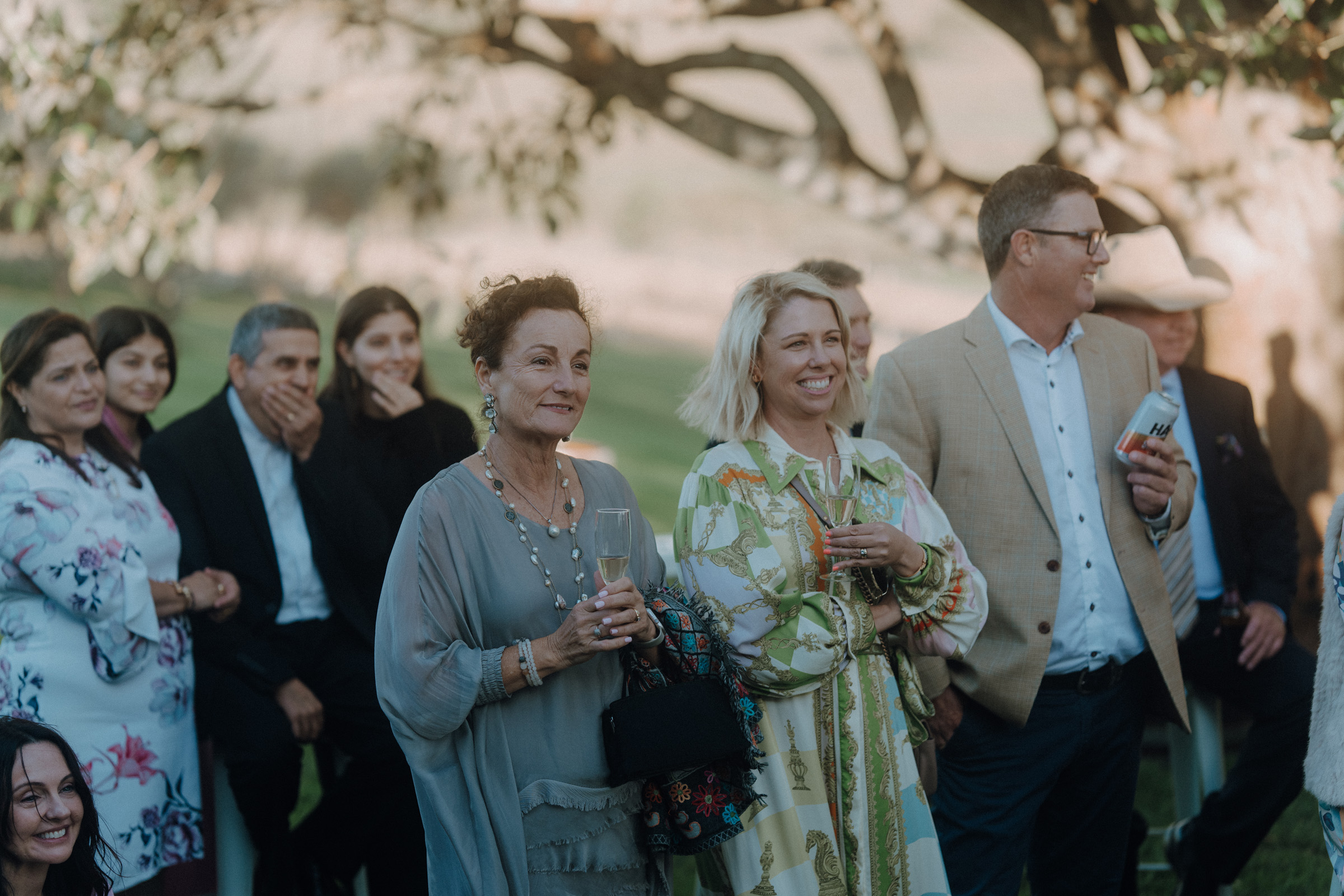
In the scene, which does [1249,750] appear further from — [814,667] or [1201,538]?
[814,667]

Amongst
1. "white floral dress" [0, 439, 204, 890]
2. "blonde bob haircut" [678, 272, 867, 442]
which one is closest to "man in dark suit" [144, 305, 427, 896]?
"white floral dress" [0, 439, 204, 890]

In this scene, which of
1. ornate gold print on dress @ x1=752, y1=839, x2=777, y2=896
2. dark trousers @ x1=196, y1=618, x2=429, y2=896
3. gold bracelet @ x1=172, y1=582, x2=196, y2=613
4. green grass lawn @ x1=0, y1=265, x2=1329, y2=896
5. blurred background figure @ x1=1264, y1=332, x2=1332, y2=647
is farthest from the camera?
green grass lawn @ x1=0, y1=265, x2=1329, y2=896

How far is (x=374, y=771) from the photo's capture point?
368 cm

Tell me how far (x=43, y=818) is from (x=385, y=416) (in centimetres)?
182

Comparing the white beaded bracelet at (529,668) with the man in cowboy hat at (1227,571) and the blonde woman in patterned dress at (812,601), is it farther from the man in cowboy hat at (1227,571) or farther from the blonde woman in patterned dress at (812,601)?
the man in cowboy hat at (1227,571)

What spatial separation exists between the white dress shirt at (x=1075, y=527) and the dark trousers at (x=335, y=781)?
2095 mm

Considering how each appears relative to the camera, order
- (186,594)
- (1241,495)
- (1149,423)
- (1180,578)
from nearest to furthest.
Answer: (1149,423)
(186,594)
(1180,578)
(1241,495)

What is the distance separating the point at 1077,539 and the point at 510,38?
4.35 m

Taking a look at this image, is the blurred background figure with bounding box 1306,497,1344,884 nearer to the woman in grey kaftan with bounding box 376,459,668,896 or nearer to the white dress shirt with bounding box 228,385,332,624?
the woman in grey kaftan with bounding box 376,459,668,896

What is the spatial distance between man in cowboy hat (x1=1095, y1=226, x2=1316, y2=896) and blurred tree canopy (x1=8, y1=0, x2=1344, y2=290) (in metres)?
0.76

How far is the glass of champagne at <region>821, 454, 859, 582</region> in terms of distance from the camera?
2.48 metres

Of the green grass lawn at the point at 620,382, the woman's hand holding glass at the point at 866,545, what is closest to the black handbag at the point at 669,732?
the woman's hand holding glass at the point at 866,545

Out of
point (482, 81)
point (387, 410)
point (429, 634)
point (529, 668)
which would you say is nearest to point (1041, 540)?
point (529, 668)

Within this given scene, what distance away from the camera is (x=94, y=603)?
3062 millimetres
